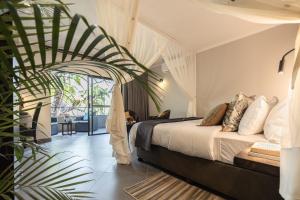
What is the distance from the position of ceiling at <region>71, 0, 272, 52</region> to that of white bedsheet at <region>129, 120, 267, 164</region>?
1.79m

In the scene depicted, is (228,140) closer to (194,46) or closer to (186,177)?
(186,177)

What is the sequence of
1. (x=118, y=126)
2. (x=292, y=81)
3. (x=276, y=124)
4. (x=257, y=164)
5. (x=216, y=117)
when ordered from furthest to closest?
(x=118, y=126), (x=216, y=117), (x=276, y=124), (x=257, y=164), (x=292, y=81)

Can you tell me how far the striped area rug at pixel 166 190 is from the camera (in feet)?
6.78

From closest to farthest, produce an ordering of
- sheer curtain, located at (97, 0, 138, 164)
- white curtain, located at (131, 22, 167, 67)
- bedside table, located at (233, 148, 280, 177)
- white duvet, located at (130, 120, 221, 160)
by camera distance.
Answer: bedside table, located at (233, 148, 280, 177) → white duvet, located at (130, 120, 221, 160) → sheer curtain, located at (97, 0, 138, 164) → white curtain, located at (131, 22, 167, 67)

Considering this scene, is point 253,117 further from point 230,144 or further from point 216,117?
point 216,117

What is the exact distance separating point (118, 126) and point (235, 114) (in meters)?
1.80

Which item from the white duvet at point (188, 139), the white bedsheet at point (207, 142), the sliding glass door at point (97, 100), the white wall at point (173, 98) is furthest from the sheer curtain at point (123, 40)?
the sliding glass door at point (97, 100)

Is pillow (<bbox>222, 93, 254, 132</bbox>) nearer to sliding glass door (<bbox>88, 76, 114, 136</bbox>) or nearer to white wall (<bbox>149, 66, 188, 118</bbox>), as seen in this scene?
white wall (<bbox>149, 66, 188, 118</bbox>)

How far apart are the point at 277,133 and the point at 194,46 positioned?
294cm

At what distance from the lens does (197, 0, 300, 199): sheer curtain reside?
52.6 inches

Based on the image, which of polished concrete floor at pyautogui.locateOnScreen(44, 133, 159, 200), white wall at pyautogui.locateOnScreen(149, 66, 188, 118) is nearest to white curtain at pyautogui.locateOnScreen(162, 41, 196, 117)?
white wall at pyautogui.locateOnScreen(149, 66, 188, 118)

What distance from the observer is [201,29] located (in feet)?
11.6

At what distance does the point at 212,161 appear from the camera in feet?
7.11

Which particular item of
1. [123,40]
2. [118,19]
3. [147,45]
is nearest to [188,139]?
[123,40]
